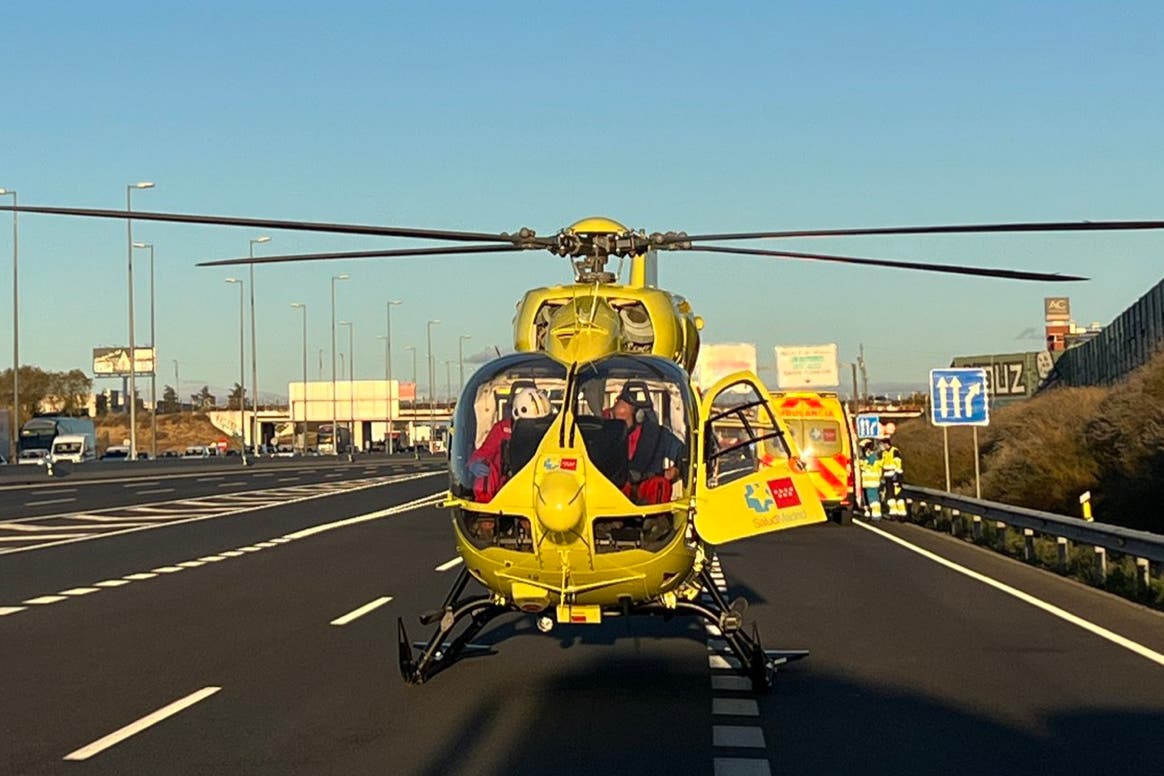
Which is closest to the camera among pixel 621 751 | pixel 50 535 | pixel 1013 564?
pixel 621 751

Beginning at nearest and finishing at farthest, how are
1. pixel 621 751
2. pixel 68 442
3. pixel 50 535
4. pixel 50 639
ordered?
pixel 621 751 → pixel 50 639 → pixel 50 535 → pixel 68 442

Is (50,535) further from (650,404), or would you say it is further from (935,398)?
(650,404)

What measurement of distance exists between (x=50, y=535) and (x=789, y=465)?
1999cm

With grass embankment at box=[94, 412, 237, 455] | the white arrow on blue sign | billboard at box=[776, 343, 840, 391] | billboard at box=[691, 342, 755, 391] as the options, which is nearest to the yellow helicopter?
the white arrow on blue sign

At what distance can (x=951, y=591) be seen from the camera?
1794cm

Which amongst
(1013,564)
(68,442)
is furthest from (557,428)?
(68,442)

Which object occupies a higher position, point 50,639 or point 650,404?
point 650,404

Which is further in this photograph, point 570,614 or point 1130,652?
point 1130,652

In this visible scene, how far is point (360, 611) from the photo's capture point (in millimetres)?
15711

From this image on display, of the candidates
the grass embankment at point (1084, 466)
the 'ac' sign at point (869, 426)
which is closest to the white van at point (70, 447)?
the 'ac' sign at point (869, 426)

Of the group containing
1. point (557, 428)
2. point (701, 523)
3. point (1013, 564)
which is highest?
point (557, 428)

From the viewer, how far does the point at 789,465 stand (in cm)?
1106

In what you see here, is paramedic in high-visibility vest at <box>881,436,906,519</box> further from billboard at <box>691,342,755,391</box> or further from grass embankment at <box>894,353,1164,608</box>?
billboard at <box>691,342,755,391</box>

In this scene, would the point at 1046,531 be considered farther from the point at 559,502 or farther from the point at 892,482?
the point at 559,502
